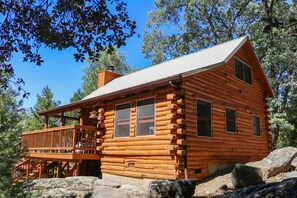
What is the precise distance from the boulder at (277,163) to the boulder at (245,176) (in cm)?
134

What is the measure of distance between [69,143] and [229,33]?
2109 centimetres

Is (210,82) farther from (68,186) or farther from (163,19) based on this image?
(163,19)

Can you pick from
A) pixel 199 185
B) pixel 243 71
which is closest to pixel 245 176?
pixel 199 185

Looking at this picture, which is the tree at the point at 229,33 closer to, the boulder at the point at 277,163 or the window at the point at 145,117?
the boulder at the point at 277,163

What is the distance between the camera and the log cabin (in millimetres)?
10789

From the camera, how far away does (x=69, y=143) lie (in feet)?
42.5

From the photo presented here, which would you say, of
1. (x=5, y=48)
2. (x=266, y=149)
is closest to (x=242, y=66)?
(x=266, y=149)

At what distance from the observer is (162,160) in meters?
10.8

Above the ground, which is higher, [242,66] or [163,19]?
[163,19]

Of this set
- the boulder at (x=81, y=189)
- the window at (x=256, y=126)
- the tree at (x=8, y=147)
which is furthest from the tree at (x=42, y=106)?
the tree at (x=8, y=147)

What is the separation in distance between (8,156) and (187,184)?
4.64 meters

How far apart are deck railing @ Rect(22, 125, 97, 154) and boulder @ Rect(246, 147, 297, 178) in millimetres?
7634

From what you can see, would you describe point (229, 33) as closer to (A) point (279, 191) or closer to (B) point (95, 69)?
(B) point (95, 69)

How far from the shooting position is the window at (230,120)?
13334mm
